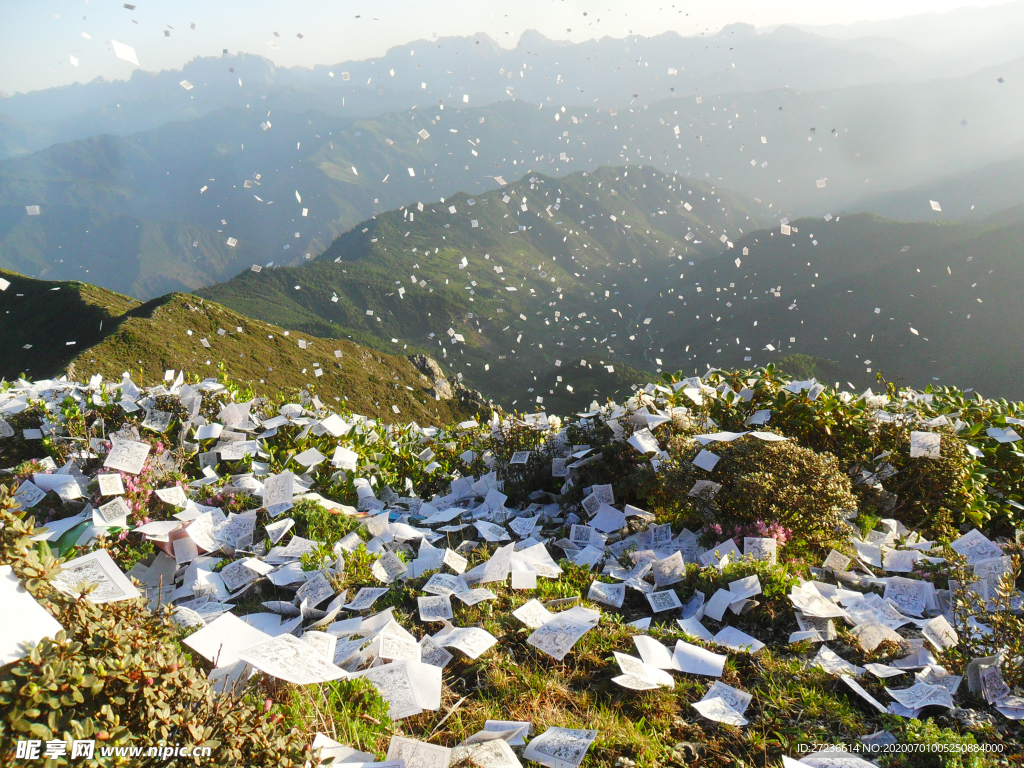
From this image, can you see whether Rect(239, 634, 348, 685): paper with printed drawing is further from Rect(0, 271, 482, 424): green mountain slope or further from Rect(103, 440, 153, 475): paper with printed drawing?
Rect(0, 271, 482, 424): green mountain slope

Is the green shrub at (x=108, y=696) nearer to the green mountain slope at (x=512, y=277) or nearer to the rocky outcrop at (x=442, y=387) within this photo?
the rocky outcrop at (x=442, y=387)

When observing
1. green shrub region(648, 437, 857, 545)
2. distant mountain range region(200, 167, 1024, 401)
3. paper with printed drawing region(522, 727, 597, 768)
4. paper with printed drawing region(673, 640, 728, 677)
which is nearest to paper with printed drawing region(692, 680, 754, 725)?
paper with printed drawing region(673, 640, 728, 677)

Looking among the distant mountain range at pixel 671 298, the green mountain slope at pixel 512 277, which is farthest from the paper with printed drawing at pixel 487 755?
the green mountain slope at pixel 512 277

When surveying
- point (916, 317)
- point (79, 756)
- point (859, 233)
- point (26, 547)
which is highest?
point (26, 547)

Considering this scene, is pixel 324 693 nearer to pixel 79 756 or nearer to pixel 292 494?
pixel 79 756

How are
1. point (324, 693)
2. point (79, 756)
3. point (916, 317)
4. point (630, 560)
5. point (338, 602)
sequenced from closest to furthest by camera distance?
point (79, 756), point (324, 693), point (338, 602), point (630, 560), point (916, 317)

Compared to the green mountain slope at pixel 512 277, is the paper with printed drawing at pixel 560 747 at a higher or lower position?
higher

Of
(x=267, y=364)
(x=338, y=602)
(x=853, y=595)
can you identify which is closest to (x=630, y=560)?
(x=853, y=595)
